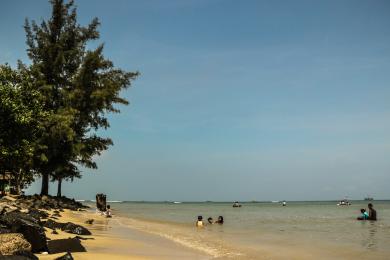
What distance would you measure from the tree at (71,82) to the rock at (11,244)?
29369 mm

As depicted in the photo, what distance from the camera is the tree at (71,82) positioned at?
38.4m

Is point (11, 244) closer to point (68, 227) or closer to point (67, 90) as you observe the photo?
point (68, 227)

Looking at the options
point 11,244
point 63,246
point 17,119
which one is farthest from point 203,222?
point 11,244

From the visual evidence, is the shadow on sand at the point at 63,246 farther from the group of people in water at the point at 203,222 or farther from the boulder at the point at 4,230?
the group of people in water at the point at 203,222

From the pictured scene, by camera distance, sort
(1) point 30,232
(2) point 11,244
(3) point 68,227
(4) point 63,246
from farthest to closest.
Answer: (3) point 68,227 < (4) point 63,246 < (1) point 30,232 < (2) point 11,244

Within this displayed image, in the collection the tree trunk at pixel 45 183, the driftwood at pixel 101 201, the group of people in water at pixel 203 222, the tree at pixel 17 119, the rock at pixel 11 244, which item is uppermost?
the tree at pixel 17 119

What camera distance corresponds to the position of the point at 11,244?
854 centimetres

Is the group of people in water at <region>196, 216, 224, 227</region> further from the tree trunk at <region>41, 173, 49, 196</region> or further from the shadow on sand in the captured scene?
the shadow on sand

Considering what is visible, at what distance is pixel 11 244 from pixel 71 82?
108 feet

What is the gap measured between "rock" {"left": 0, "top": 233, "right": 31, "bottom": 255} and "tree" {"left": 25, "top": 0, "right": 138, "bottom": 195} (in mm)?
29369

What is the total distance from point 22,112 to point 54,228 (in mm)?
11930

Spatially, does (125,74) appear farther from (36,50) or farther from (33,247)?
(33,247)

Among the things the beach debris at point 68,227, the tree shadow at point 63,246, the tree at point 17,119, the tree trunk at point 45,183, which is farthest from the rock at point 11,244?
the tree trunk at point 45,183

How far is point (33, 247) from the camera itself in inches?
395
